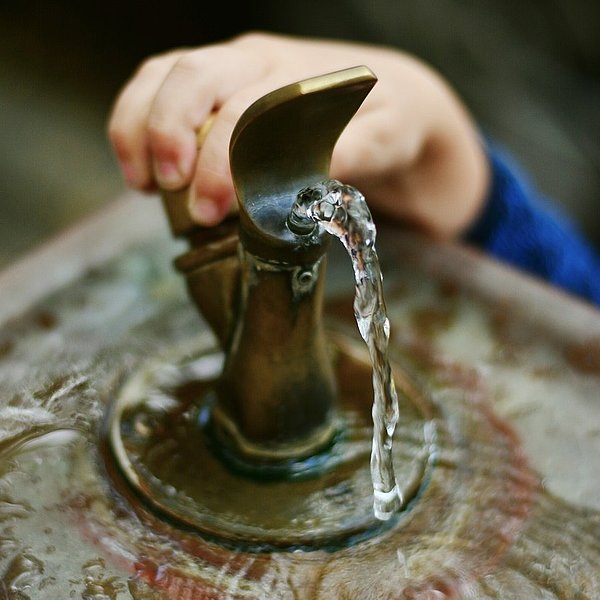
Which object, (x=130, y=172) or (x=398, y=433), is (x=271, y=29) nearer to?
(x=130, y=172)

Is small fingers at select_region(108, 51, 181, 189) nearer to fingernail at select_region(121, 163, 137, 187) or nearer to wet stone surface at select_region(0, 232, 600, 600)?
fingernail at select_region(121, 163, 137, 187)

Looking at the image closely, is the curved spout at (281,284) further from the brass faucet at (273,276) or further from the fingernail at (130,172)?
the fingernail at (130,172)

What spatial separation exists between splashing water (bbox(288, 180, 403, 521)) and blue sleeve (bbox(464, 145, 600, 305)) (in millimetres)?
381

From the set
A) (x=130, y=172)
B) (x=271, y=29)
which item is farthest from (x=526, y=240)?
(x=271, y=29)

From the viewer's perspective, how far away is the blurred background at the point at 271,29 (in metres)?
1.37

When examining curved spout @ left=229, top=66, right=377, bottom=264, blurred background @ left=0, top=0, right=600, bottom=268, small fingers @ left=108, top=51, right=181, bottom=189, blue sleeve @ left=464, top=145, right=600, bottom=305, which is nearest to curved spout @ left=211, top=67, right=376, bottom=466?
curved spout @ left=229, top=66, right=377, bottom=264

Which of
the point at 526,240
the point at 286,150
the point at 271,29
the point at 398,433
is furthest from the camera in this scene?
the point at 271,29

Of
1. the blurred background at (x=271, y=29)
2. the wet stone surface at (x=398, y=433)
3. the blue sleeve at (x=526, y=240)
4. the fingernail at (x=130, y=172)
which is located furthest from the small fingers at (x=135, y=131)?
the blurred background at (x=271, y=29)

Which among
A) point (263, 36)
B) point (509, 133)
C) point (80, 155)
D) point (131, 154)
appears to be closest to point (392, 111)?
point (263, 36)

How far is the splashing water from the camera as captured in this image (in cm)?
40

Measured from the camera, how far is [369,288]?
1.42 ft

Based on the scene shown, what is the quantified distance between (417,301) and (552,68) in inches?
35.8

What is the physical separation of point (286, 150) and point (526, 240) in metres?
0.47

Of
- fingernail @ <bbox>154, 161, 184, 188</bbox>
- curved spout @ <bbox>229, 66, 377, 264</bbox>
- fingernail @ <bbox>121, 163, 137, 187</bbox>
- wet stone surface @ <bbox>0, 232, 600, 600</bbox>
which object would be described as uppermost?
curved spout @ <bbox>229, 66, 377, 264</bbox>
